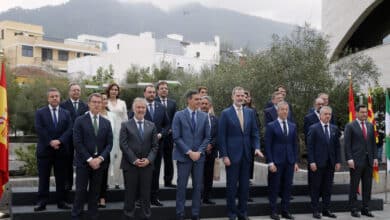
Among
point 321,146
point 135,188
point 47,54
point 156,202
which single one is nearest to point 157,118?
point 156,202

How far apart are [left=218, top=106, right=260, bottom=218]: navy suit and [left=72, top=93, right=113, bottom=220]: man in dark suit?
187 cm

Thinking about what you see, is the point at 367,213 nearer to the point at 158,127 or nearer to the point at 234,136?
the point at 234,136

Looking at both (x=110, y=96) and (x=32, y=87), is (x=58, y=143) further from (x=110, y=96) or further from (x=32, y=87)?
(x=32, y=87)

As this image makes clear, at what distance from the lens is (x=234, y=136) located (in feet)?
23.4

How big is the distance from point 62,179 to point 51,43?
6716 cm


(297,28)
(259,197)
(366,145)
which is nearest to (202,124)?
(259,197)

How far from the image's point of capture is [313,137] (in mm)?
7812

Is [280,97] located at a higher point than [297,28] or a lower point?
lower

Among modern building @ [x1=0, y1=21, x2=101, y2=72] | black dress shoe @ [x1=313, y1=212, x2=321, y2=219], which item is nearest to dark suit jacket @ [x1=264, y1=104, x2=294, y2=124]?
black dress shoe @ [x1=313, y1=212, x2=321, y2=219]

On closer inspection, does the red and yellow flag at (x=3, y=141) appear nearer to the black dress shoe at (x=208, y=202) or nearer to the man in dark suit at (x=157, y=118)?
the man in dark suit at (x=157, y=118)

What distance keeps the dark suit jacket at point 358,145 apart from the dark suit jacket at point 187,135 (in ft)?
9.41

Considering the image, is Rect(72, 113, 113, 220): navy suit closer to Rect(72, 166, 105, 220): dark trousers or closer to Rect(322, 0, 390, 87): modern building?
Rect(72, 166, 105, 220): dark trousers

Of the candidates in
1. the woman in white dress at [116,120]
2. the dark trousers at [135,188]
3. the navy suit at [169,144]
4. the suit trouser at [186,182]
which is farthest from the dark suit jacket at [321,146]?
the woman in white dress at [116,120]

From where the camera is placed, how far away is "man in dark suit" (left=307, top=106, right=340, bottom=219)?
25.4ft
